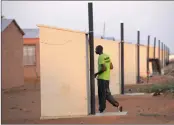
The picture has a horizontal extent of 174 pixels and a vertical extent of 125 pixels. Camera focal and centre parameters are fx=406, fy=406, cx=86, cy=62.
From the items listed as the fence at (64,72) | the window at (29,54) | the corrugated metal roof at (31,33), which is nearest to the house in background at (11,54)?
the window at (29,54)

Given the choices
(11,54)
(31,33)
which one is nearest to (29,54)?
(31,33)

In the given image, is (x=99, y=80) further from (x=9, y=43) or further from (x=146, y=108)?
(x=9, y=43)

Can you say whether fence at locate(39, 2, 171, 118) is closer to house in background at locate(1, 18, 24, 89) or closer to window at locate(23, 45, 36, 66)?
house in background at locate(1, 18, 24, 89)

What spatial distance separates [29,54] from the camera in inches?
1229

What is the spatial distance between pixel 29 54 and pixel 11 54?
8661 millimetres

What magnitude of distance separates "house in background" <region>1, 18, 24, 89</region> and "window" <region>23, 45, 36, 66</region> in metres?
7.05

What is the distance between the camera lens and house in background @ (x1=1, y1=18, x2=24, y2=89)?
2153 centimetres

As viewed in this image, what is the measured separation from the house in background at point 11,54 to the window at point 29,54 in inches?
278

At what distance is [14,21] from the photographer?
23125 mm

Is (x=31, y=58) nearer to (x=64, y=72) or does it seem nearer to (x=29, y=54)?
(x=29, y=54)

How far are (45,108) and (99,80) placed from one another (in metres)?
1.56

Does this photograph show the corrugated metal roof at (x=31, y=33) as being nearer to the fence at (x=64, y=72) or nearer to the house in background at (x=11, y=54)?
the house in background at (x=11, y=54)

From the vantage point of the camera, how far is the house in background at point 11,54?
848 inches

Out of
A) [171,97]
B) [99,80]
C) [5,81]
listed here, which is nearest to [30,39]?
[5,81]
